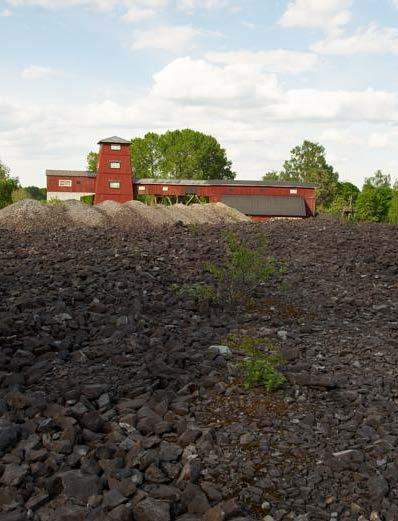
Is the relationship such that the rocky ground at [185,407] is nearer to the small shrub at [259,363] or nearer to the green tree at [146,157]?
the small shrub at [259,363]

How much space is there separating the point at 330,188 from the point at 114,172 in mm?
39566

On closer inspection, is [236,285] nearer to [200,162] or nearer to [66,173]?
[66,173]

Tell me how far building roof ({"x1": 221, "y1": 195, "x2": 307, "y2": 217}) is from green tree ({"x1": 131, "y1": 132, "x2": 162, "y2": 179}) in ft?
119

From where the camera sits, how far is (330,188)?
79.2m

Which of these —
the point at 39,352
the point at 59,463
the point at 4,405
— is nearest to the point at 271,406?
the point at 59,463

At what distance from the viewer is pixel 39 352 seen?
6840 mm

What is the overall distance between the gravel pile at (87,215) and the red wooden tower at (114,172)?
16596mm

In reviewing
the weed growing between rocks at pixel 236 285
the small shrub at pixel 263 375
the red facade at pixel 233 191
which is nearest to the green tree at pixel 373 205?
the red facade at pixel 233 191

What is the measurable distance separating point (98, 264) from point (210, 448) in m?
8.82

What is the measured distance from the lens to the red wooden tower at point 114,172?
164 ft

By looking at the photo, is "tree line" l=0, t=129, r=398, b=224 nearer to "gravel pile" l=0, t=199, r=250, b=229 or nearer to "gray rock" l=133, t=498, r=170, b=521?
"gravel pile" l=0, t=199, r=250, b=229

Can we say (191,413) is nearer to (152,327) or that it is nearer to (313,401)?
(313,401)

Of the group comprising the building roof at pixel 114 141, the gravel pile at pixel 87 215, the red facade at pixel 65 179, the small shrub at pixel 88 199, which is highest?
the building roof at pixel 114 141

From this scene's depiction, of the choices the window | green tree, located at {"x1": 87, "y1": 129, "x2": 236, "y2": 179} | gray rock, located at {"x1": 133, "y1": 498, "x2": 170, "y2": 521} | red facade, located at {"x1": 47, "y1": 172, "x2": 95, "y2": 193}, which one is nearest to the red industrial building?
red facade, located at {"x1": 47, "y1": 172, "x2": 95, "y2": 193}
